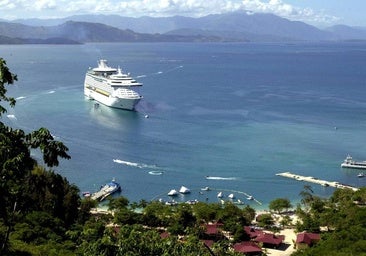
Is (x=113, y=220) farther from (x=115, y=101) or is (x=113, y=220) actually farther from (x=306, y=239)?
(x=115, y=101)

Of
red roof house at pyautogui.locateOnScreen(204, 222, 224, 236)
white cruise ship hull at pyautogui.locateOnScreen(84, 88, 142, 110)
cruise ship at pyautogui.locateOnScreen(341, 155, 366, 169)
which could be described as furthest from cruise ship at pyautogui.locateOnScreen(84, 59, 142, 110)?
red roof house at pyautogui.locateOnScreen(204, 222, 224, 236)

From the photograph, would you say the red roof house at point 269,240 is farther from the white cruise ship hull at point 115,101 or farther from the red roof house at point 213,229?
the white cruise ship hull at point 115,101

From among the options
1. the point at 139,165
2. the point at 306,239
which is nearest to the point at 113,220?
the point at 306,239

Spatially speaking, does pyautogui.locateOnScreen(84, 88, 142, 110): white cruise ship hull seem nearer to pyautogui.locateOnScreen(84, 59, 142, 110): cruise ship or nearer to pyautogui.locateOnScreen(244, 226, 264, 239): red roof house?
pyautogui.locateOnScreen(84, 59, 142, 110): cruise ship

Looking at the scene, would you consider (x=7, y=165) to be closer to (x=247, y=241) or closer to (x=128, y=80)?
(x=247, y=241)

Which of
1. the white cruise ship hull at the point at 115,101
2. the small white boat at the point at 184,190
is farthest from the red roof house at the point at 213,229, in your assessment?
the white cruise ship hull at the point at 115,101

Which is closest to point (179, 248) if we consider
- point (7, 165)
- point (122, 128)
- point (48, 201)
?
point (7, 165)
